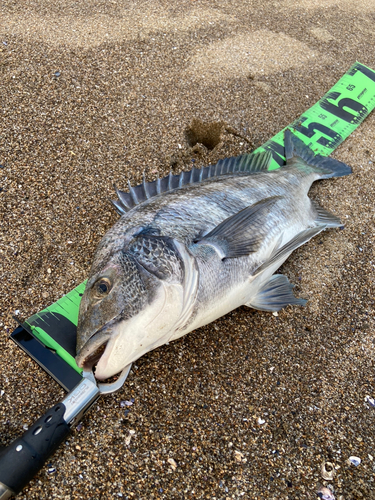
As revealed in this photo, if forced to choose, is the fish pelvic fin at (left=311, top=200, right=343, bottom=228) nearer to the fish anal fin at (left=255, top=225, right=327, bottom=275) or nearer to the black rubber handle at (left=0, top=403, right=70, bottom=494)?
Answer: the fish anal fin at (left=255, top=225, right=327, bottom=275)

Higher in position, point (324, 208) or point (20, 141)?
point (20, 141)

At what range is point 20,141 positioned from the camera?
3000 mm

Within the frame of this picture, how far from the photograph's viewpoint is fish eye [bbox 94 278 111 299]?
1.78 metres

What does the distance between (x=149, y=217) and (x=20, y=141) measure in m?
1.65

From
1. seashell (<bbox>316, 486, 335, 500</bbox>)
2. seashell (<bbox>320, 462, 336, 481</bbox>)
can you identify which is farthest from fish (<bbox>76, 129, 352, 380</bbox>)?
seashell (<bbox>316, 486, 335, 500</bbox>)

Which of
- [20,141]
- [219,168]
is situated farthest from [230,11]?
[20,141]

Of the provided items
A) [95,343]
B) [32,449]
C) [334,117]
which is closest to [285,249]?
[95,343]

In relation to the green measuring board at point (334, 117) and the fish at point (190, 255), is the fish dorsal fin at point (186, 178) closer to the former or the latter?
the fish at point (190, 255)

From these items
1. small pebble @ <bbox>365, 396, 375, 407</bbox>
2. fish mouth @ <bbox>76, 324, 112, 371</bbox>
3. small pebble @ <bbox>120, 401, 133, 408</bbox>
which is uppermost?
fish mouth @ <bbox>76, 324, 112, 371</bbox>

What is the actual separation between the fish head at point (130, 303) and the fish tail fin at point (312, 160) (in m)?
1.99

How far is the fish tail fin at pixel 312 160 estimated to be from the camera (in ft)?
11.0

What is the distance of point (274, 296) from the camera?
2498 millimetres

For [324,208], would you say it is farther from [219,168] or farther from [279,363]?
[279,363]

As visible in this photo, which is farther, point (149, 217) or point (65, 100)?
point (65, 100)
